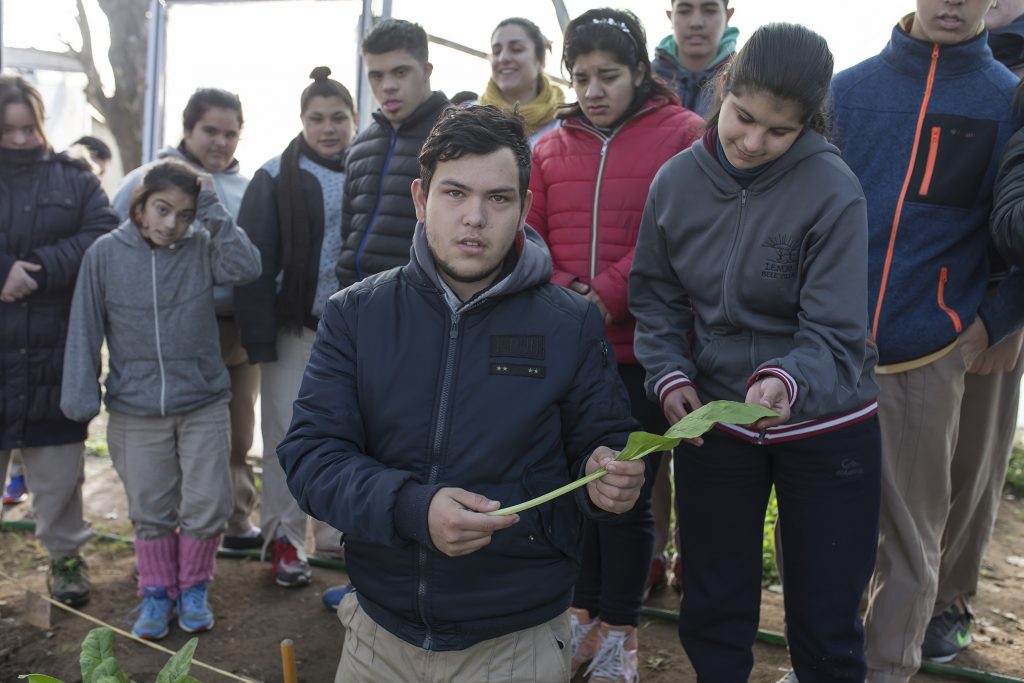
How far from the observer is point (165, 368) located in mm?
3635

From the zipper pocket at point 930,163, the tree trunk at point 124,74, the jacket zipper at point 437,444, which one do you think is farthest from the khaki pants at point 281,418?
the tree trunk at point 124,74

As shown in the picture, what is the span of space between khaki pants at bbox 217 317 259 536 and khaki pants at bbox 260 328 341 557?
31 cm

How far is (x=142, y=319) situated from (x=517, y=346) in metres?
2.14

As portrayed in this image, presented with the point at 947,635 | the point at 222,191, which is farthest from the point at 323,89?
the point at 947,635

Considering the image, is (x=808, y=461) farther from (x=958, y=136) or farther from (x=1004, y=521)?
(x=1004, y=521)

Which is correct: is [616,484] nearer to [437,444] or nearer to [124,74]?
[437,444]

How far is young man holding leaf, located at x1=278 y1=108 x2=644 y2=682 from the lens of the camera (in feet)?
6.64

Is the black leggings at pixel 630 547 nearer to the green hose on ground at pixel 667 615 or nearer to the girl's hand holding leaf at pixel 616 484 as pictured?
the green hose on ground at pixel 667 615

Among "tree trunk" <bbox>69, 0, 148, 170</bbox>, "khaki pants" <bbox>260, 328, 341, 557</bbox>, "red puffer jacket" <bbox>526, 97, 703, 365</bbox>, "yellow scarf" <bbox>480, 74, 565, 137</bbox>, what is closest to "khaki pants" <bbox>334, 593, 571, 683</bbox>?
"red puffer jacket" <bbox>526, 97, 703, 365</bbox>

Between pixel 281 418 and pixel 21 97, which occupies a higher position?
pixel 21 97

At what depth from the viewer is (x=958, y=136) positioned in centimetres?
266

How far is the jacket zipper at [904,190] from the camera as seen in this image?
2.69 metres

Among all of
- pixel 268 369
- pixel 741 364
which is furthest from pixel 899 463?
pixel 268 369

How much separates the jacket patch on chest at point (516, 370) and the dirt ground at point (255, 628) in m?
1.70
